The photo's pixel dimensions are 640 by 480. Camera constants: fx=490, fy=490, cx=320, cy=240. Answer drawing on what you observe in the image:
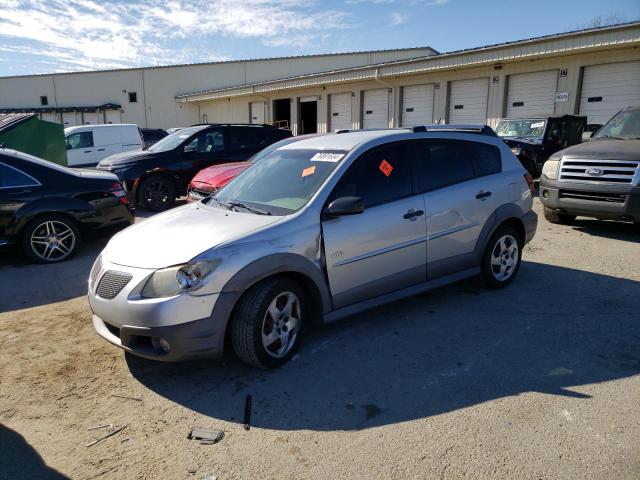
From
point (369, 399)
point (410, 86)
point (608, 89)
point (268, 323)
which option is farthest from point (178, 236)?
point (410, 86)

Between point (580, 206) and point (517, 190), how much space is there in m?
2.92

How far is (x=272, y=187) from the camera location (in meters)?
4.29

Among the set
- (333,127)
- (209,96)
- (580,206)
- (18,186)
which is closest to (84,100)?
(209,96)

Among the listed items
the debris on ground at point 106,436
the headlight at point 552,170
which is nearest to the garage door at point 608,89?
the headlight at point 552,170

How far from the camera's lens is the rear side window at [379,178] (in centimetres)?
404

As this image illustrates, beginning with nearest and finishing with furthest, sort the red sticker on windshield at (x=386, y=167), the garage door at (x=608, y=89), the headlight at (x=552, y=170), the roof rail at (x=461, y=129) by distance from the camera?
the red sticker on windshield at (x=386, y=167)
the roof rail at (x=461, y=129)
the headlight at (x=552, y=170)
the garage door at (x=608, y=89)

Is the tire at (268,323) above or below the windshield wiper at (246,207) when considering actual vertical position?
below

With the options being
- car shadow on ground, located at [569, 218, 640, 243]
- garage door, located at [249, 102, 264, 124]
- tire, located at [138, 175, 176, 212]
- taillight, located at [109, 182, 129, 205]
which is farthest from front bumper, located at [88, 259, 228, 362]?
garage door, located at [249, 102, 264, 124]

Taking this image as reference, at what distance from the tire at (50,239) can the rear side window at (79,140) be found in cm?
922

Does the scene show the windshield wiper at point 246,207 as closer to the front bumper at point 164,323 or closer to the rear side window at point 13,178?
the front bumper at point 164,323

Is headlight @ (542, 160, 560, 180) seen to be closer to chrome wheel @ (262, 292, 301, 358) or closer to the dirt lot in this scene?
the dirt lot

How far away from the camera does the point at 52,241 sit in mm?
6672

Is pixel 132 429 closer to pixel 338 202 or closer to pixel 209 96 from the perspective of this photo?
pixel 338 202

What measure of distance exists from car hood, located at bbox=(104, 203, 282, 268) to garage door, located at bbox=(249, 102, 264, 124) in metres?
26.5
